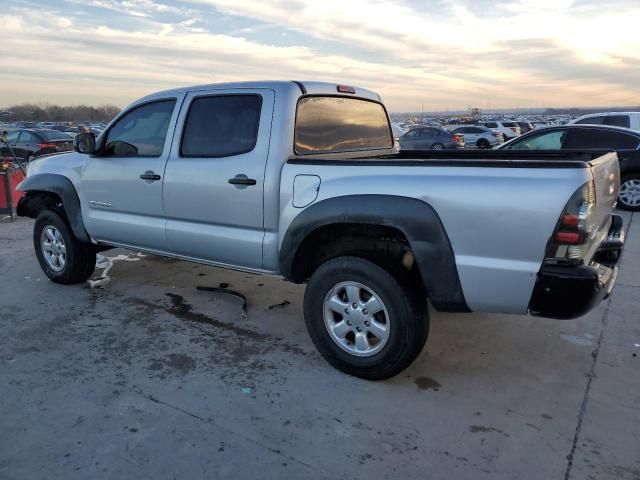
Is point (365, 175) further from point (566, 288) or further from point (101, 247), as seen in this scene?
point (101, 247)

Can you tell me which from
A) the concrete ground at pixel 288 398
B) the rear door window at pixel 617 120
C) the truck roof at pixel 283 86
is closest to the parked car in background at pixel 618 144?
the rear door window at pixel 617 120

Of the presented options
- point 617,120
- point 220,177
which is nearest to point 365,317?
point 220,177

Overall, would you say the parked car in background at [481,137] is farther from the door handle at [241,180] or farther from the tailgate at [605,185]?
the door handle at [241,180]

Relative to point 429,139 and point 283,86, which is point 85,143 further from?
point 429,139

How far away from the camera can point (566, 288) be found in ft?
8.88

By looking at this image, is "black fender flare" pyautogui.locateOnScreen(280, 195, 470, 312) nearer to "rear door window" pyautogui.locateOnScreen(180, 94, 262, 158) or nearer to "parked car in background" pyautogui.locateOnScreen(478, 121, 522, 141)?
"rear door window" pyautogui.locateOnScreen(180, 94, 262, 158)

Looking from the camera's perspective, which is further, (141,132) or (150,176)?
(141,132)

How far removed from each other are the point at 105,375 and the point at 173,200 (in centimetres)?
145

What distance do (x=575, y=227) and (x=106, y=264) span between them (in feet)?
17.6

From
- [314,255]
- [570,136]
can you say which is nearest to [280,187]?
[314,255]

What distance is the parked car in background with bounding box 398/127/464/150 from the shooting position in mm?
22375

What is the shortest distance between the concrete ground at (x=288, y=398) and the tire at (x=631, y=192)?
5.75 metres

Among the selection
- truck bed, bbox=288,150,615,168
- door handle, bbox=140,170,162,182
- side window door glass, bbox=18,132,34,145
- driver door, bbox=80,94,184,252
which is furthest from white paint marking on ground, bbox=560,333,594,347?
side window door glass, bbox=18,132,34,145

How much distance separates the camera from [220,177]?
154 inches
